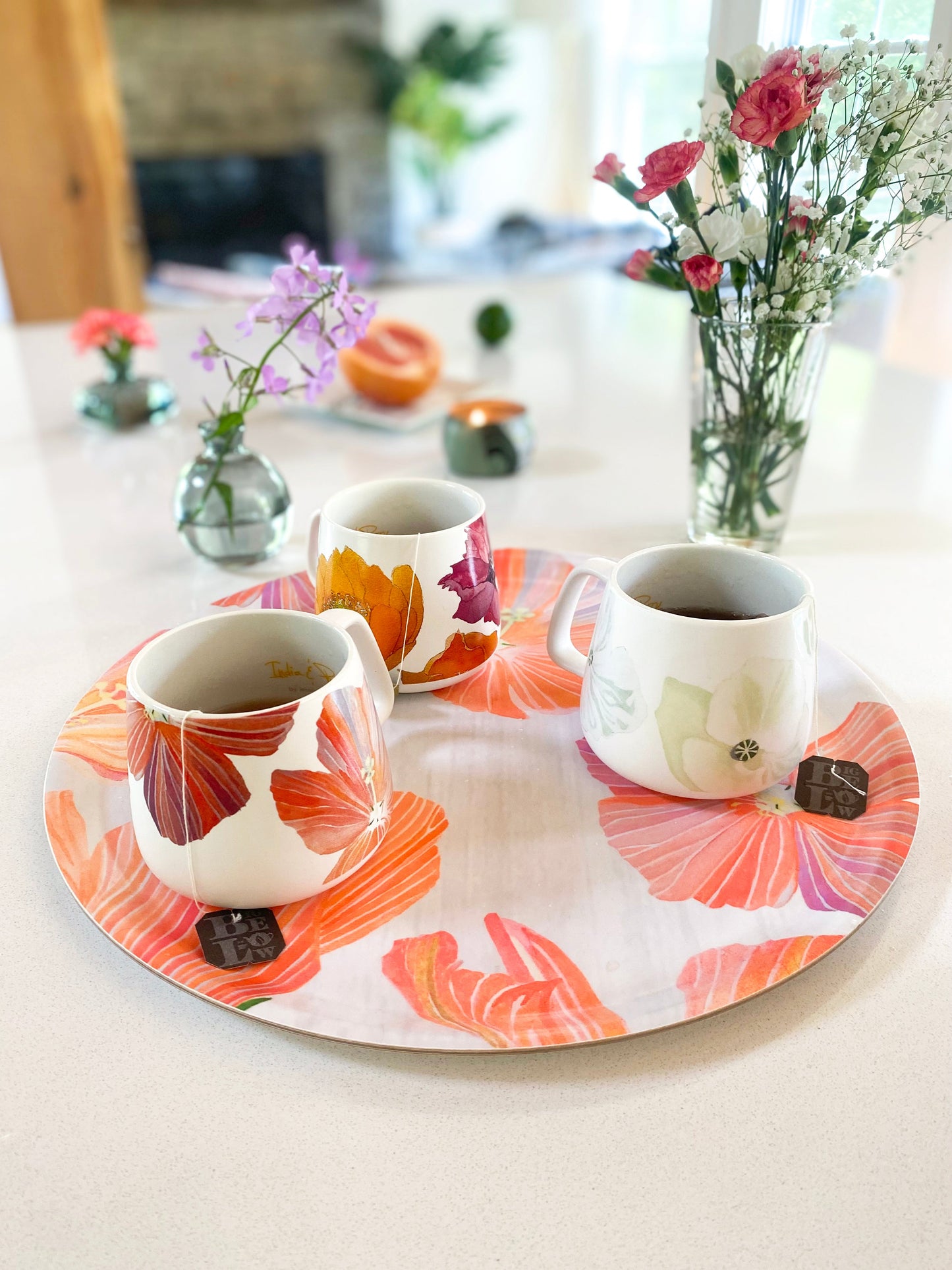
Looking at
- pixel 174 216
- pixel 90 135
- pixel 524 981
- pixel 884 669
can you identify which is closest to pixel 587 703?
pixel 524 981

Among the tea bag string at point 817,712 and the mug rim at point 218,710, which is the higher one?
the mug rim at point 218,710

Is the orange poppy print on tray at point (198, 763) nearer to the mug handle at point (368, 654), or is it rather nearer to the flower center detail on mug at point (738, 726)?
the mug handle at point (368, 654)

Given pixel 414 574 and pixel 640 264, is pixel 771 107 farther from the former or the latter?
pixel 414 574

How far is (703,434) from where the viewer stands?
0.86m

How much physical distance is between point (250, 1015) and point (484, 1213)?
129mm

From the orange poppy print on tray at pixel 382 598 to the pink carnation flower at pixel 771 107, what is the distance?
0.36 meters

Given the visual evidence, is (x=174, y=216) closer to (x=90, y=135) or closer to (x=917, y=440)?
(x=90, y=135)

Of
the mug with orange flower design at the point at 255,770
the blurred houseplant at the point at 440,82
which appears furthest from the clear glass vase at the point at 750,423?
the blurred houseplant at the point at 440,82

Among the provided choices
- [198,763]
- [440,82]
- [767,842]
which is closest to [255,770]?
[198,763]

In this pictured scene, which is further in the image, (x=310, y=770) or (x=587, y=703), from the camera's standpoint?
(x=587, y=703)

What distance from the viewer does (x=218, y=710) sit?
0.54 metres

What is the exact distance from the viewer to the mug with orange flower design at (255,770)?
45cm

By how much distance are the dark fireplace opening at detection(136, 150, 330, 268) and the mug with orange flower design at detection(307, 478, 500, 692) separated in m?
5.95

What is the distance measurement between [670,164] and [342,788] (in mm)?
461
